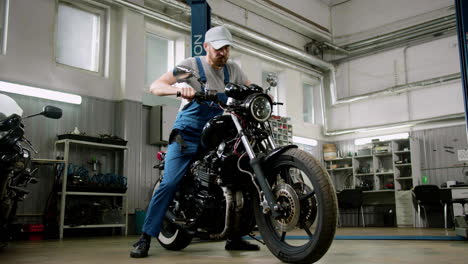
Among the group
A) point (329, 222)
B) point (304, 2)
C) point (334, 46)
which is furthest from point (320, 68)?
point (329, 222)

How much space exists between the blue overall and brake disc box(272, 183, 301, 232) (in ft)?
2.64

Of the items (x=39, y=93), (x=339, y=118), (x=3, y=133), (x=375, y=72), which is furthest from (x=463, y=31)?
(x=339, y=118)

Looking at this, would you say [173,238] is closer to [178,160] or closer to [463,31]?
[178,160]

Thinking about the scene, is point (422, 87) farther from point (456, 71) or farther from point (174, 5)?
point (174, 5)

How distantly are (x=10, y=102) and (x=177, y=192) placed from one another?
150 cm

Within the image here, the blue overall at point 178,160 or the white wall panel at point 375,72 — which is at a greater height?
the white wall panel at point 375,72

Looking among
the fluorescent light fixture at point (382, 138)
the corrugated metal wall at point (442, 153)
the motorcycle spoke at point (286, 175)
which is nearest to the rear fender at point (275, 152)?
the motorcycle spoke at point (286, 175)

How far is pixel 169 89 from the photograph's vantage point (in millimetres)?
2658

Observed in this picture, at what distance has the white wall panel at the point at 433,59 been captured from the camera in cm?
1055

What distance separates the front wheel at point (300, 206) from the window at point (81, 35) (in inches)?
251

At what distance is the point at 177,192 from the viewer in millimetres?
2930

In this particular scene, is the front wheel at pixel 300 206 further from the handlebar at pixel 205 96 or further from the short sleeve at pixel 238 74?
the short sleeve at pixel 238 74

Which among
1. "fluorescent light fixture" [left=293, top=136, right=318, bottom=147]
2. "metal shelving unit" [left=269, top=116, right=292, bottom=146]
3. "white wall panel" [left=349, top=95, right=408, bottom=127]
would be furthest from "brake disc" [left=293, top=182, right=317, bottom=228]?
"white wall panel" [left=349, top=95, right=408, bottom=127]

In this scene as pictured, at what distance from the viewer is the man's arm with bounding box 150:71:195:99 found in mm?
2454
